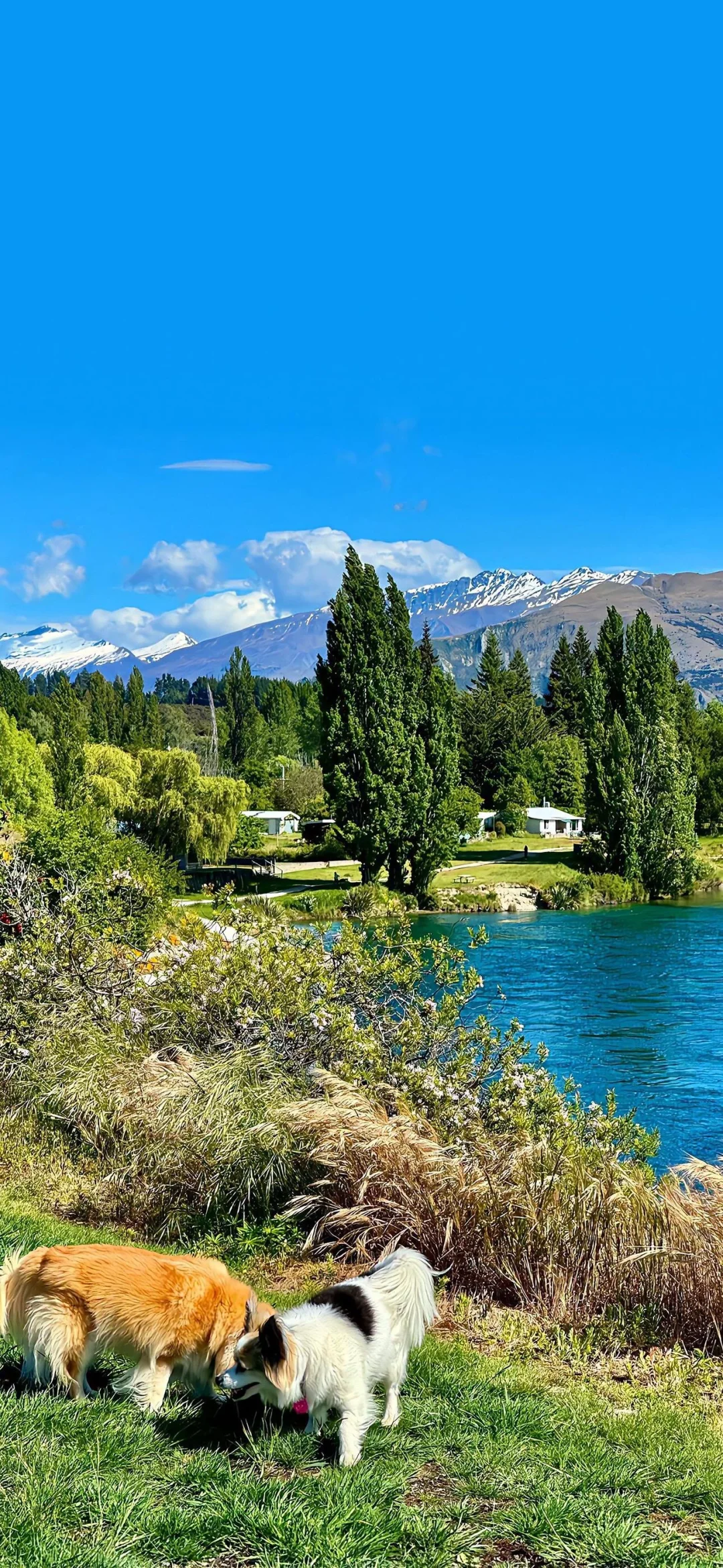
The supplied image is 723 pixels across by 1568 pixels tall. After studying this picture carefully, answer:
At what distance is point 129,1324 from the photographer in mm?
4398

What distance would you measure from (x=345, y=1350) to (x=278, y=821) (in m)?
71.6

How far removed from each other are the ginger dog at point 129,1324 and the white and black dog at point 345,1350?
1.06 feet

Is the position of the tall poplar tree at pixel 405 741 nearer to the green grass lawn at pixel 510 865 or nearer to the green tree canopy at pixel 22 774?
the green grass lawn at pixel 510 865

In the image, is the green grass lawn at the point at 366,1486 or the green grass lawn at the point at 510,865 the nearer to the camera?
the green grass lawn at the point at 366,1486

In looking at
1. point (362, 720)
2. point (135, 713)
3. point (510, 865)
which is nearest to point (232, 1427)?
point (362, 720)

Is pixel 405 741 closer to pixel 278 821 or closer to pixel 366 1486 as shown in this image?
pixel 278 821

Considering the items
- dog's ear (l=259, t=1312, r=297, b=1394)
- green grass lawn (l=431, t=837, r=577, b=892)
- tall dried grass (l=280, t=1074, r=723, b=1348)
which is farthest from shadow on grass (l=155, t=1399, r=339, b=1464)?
Result: green grass lawn (l=431, t=837, r=577, b=892)

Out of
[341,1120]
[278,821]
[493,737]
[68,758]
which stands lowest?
[341,1120]

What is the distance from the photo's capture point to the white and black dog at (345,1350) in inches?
156

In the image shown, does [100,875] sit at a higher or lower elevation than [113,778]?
lower

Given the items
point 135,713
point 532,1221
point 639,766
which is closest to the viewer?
point 532,1221

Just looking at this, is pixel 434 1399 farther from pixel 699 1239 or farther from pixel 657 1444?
pixel 699 1239

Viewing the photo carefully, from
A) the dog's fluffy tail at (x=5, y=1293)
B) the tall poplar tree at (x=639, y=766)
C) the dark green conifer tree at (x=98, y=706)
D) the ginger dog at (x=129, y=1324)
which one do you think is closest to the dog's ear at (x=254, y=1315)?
the ginger dog at (x=129, y=1324)

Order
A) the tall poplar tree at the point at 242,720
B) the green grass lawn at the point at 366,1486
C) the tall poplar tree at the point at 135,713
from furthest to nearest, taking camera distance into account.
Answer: the tall poplar tree at the point at 242,720 < the tall poplar tree at the point at 135,713 < the green grass lawn at the point at 366,1486
